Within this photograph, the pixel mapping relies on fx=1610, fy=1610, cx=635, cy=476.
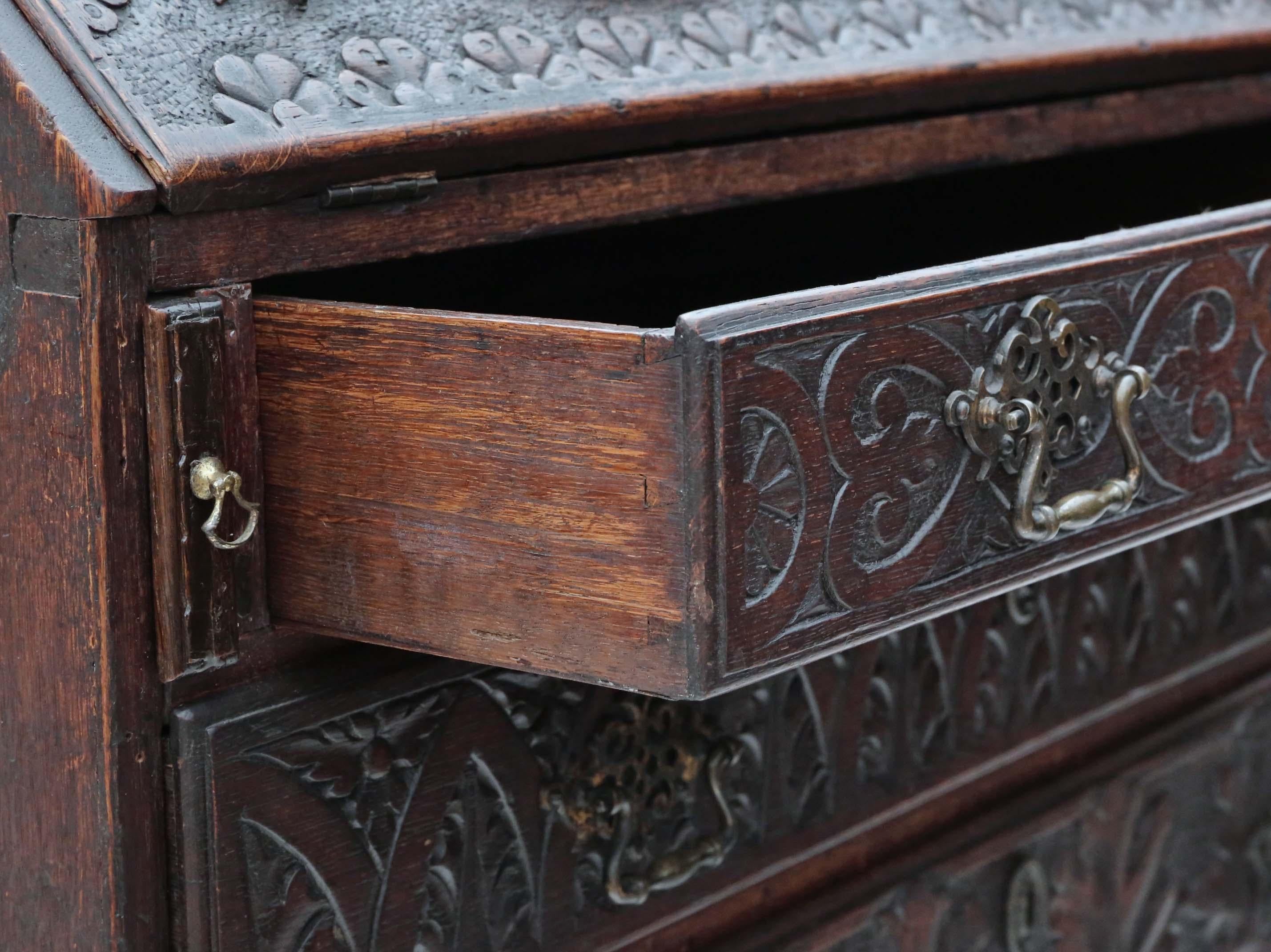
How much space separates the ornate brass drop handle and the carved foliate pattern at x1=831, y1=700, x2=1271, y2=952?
1.29 ft

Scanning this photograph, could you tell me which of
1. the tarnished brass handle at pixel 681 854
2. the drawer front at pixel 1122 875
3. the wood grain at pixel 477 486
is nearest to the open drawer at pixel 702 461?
the wood grain at pixel 477 486

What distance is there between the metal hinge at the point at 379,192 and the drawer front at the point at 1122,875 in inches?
18.3

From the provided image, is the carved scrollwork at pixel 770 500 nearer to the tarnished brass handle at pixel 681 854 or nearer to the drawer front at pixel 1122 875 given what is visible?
the tarnished brass handle at pixel 681 854

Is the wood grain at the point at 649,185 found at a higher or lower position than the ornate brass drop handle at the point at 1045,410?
higher

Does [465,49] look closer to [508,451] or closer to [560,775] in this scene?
[508,451]

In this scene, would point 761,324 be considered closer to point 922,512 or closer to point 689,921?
point 922,512

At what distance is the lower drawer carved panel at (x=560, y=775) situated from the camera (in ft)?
2.17

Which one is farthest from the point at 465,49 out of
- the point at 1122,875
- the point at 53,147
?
the point at 1122,875

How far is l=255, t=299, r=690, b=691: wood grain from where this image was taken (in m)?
A: 0.53

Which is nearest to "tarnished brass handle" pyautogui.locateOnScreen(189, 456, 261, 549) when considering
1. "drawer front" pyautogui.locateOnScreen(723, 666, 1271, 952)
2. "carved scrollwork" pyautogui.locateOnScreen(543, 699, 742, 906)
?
"carved scrollwork" pyautogui.locateOnScreen(543, 699, 742, 906)

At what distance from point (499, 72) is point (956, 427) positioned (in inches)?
10.1

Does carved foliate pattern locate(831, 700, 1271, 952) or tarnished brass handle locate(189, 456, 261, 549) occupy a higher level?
tarnished brass handle locate(189, 456, 261, 549)

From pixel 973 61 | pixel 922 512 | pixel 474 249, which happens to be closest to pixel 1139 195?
pixel 973 61

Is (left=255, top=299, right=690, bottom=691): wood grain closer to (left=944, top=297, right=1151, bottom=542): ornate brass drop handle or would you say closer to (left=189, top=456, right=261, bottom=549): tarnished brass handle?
(left=189, top=456, right=261, bottom=549): tarnished brass handle
